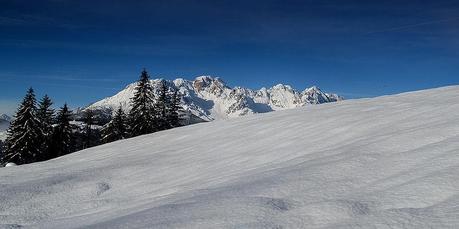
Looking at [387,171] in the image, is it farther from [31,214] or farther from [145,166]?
[145,166]

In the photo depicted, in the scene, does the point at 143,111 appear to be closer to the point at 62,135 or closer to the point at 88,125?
the point at 62,135

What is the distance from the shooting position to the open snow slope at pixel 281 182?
5.12 metres

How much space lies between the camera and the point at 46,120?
52375mm

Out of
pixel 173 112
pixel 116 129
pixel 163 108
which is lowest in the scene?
pixel 116 129

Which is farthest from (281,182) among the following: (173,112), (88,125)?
(88,125)

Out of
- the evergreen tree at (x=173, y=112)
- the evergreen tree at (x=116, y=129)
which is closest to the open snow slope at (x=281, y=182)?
the evergreen tree at (x=173, y=112)

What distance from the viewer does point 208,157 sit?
1231 centimetres

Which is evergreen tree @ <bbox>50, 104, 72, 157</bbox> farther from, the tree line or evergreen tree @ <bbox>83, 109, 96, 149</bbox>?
evergreen tree @ <bbox>83, 109, 96, 149</bbox>

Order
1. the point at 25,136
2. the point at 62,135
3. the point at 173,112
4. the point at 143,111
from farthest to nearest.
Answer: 1. the point at 173,112
2. the point at 143,111
3. the point at 62,135
4. the point at 25,136

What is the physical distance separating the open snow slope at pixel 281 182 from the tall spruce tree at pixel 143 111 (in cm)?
3822

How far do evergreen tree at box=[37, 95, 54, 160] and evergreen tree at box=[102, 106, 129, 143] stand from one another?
692cm

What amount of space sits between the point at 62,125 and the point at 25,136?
6754 millimetres

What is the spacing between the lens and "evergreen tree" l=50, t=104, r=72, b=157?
49.8 metres

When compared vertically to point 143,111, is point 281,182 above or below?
below
